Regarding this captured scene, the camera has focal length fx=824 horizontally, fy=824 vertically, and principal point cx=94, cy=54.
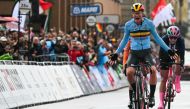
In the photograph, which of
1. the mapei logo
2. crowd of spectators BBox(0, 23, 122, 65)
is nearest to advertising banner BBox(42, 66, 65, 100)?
crowd of spectators BBox(0, 23, 122, 65)

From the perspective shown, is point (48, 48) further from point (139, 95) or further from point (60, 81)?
point (139, 95)

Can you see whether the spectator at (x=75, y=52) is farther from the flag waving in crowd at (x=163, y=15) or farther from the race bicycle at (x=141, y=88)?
the flag waving in crowd at (x=163, y=15)

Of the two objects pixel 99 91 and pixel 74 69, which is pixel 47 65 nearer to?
pixel 74 69

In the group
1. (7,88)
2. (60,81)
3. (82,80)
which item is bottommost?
(82,80)

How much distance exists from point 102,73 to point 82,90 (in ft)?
12.8

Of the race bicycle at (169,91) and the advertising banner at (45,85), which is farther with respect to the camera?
the advertising banner at (45,85)

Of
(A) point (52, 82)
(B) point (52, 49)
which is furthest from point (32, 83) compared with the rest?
(B) point (52, 49)

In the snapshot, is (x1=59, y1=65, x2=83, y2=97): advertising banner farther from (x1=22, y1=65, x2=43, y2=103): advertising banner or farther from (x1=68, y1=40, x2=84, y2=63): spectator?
(x1=22, y1=65, x2=43, y2=103): advertising banner

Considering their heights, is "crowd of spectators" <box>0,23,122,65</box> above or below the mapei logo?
below

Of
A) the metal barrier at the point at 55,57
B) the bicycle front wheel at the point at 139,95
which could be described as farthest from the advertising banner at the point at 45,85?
the bicycle front wheel at the point at 139,95

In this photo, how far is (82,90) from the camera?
85.5 feet

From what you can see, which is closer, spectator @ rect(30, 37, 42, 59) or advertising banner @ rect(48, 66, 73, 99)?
advertising banner @ rect(48, 66, 73, 99)

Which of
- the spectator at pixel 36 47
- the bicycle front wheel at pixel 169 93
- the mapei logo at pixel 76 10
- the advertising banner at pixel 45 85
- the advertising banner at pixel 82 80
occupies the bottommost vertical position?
the advertising banner at pixel 82 80

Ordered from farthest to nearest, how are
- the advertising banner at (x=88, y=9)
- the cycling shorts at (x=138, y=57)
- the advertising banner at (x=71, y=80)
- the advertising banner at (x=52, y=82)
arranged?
the advertising banner at (x=88, y=9)
the advertising banner at (x=71, y=80)
the advertising banner at (x=52, y=82)
the cycling shorts at (x=138, y=57)
